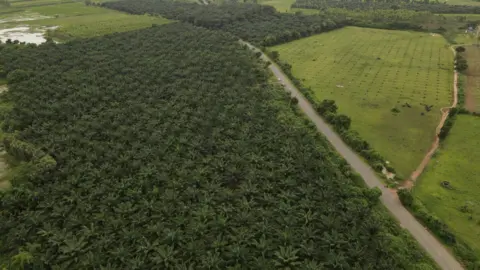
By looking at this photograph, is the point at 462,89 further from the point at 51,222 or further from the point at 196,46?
the point at 51,222

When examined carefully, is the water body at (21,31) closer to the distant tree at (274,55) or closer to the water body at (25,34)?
the water body at (25,34)

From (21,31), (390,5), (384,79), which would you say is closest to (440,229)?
(384,79)

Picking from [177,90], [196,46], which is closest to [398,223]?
[177,90]

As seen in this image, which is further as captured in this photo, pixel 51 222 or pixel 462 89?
pixel 462 89

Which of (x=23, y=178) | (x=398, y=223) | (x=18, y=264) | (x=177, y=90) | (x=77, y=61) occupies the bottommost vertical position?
(x=398, y=223)

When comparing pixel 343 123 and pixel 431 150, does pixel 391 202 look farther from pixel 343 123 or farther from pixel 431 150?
pixel 343 123

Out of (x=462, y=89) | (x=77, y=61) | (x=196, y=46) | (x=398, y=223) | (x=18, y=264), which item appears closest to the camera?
(x=18, y=264)
